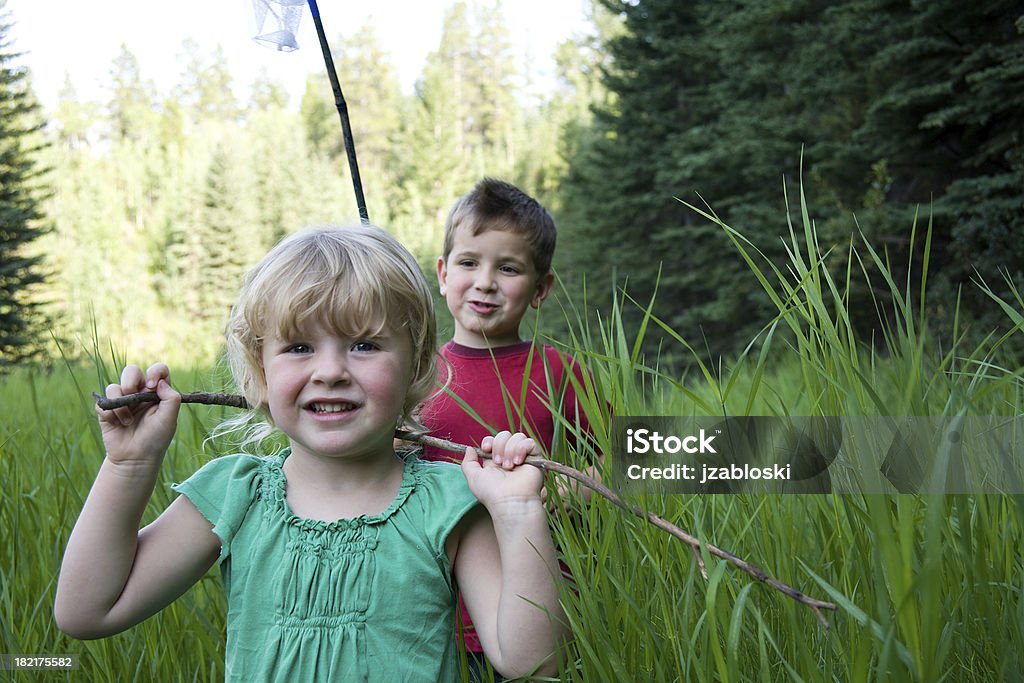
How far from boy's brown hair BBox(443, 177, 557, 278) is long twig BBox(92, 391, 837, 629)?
44.1 inches

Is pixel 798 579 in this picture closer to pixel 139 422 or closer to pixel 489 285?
pixel 139 422

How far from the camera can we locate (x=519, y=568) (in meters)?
1.03

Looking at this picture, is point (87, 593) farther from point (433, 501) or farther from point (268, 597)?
point (433, 501)

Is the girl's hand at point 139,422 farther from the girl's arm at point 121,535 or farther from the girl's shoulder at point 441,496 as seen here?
the girl's shoulder at point 441,496

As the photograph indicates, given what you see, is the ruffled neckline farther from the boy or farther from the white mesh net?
the white mesh net

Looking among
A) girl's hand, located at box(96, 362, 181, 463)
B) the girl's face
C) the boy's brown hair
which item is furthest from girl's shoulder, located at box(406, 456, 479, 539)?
the boy's brown hair

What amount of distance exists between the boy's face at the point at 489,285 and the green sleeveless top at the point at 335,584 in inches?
41.7

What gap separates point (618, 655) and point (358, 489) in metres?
0.42

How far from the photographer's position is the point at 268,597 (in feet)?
3.66

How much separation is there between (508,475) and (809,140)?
1246 cm

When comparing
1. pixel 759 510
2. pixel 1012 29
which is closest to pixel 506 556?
pixel 759 510

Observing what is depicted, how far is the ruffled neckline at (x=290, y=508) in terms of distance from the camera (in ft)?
3.71

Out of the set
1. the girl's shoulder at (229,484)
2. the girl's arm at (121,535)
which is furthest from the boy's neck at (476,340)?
the girl's arm at (121,535)

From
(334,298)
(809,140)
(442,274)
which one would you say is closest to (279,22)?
(442,274)
